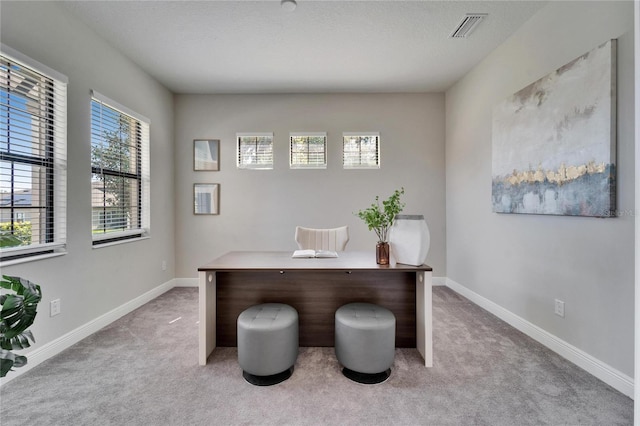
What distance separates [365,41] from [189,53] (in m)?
1.91

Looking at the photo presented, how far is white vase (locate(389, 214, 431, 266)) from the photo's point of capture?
1989 mm

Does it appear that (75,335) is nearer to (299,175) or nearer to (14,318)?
(14,318)

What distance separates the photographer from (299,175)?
13.4 feet

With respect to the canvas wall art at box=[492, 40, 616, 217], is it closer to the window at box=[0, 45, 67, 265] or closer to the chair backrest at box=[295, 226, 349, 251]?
the chair backrest at box=[295, 226, 349, 251]

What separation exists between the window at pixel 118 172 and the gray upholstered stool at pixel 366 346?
2523mm

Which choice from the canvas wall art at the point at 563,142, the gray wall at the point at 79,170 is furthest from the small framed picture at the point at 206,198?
the canvas wall art at the point at 563,142

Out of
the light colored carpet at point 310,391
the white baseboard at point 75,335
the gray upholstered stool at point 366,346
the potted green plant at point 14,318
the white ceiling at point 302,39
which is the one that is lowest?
the light colored carpet at point 310,391

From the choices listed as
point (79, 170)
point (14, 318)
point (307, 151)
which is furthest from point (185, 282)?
point (14, 318)

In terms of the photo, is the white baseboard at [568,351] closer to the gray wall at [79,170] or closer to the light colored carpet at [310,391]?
the light colored carpet at [310,391]

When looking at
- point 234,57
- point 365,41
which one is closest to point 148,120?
point 234,57

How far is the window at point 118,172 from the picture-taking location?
2.67m

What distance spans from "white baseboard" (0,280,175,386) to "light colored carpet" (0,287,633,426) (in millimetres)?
54

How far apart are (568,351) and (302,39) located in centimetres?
352

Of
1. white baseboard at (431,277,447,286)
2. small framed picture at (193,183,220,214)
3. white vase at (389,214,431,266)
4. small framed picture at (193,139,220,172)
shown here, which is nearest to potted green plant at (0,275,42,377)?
white vase at (389,214,431,266)
